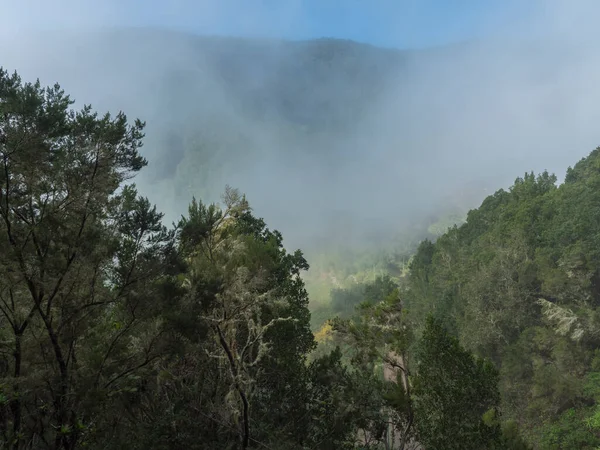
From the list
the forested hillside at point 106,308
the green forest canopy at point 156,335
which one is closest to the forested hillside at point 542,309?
the green forest canopy at point 156,335

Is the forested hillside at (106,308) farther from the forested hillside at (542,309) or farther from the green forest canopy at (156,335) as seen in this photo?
the forested hillside at (542,309)

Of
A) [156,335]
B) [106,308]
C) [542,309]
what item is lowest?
[156,335]

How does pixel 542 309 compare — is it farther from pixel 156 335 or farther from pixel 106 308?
pixel 106 308

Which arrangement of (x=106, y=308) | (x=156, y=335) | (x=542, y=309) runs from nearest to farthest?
1. (x=156, y=335)
2. (x=106, y=308)
3. (x=542, y=309)

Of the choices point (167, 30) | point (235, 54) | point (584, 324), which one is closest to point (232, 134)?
point (235, 54)

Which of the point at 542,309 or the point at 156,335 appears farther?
the point at 542,309

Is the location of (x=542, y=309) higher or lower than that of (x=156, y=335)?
higher

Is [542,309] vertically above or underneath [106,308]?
above

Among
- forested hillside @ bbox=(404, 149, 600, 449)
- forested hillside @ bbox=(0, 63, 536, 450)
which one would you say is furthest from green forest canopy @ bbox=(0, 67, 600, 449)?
forested hillside @ bbox=(404, 149, 600, 449)

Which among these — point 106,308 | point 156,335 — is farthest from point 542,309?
point 106,308

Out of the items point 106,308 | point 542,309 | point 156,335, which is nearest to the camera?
point 156,335

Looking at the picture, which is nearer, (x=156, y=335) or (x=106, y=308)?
(x=156, y=335)

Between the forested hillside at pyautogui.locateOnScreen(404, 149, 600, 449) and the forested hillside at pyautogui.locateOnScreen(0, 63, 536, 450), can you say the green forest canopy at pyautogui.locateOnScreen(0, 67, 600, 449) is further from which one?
the forested hillside at pyautogui.locateOnScreen(404, 149, 600, 449)

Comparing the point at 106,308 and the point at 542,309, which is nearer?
the point at 106,308
